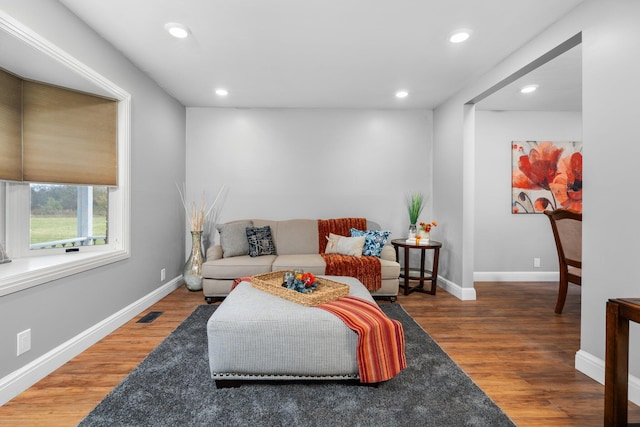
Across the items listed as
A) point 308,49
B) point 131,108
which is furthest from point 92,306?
point 308,49

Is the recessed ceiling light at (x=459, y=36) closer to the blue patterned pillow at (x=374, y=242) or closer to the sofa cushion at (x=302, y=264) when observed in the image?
the blue patterned pillow at (x=374, y=242)

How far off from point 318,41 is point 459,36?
1179mm

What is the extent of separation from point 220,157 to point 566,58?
165 inches

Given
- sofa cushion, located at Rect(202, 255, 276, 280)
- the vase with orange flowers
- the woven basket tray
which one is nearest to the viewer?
the woven basket tray

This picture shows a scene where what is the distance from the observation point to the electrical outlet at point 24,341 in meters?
1.88

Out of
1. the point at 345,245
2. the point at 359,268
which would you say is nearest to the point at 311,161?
the point at 345,245

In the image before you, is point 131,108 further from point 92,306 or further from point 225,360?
point 225,360

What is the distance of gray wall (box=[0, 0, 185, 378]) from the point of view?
194 centimetres

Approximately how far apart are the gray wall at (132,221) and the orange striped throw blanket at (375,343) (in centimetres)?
185

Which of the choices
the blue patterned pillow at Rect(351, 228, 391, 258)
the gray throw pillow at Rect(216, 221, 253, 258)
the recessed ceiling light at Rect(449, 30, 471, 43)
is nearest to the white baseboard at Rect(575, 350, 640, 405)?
the blue patterned pillow at Rect(351, 228, 391, 258)

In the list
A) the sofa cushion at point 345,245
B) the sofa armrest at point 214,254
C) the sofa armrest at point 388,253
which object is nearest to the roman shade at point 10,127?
the sofa armrest at point 214,254

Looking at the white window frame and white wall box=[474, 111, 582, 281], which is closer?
the white window frame

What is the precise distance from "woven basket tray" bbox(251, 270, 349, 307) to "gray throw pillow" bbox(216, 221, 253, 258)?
4.74 ft

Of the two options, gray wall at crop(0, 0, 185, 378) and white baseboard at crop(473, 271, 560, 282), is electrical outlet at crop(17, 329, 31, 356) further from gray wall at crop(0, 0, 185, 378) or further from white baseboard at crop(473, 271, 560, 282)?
white baseboard at crop(473, 271, 560, 282)
